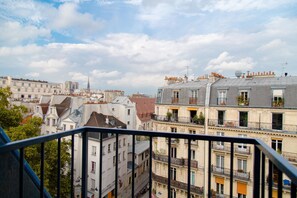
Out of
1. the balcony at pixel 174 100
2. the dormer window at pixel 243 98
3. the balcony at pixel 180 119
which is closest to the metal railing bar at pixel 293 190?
the dormer window at pixel 243 98

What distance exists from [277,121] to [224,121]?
7.51 ft

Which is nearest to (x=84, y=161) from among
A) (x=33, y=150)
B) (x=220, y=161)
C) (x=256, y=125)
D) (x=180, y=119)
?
(x=33, y=150)

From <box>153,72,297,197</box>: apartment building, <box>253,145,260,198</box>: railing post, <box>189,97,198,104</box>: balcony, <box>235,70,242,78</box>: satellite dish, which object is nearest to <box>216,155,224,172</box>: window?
<box>153,72,297,197</box>: apartment building

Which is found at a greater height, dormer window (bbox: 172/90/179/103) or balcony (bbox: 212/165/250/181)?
dormer window (bbox: 172/90/179/103)

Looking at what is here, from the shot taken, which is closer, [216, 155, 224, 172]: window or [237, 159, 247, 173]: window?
[237, 159, 247, 173]: window

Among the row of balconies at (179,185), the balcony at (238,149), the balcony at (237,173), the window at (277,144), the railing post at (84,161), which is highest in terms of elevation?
the railing post at (84,161)

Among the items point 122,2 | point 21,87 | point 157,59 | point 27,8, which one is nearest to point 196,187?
point 157,59

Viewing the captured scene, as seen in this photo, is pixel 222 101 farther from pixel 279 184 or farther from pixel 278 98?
pixel 279 184

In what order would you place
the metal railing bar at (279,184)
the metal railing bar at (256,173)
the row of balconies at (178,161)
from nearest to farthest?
the metal railing bar at (279,184) < the metal railing bar at (256,173) < the row of balconies at (178,161)

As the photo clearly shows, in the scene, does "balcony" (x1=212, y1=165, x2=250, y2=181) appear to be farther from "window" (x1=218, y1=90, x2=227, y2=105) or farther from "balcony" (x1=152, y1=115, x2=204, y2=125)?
"window" (x1=218, y1=90, x2=227, y2=105)

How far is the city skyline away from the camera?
5.09m

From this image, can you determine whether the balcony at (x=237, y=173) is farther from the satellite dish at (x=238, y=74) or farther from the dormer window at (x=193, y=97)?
the satellite dish at (x=238, y=74)

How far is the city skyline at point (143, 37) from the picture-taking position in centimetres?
509

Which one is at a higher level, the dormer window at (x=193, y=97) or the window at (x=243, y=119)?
the dormer window at (x=193, y=97)
